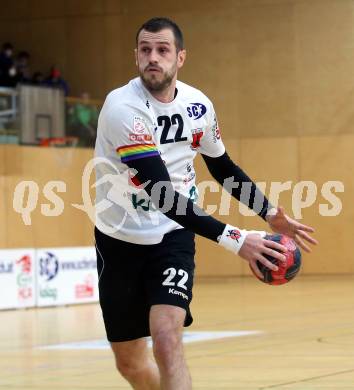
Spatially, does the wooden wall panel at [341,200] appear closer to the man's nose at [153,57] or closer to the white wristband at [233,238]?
the man's nose at [153,57]

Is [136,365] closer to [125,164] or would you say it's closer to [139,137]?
[125,164]

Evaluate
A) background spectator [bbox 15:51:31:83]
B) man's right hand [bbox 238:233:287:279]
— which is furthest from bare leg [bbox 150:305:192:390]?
background spectator [bbox 15:51:31:83]

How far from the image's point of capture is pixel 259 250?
5.24 meters

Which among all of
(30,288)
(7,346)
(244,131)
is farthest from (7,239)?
(7,346)

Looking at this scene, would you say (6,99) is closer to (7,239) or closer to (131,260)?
(7,239)

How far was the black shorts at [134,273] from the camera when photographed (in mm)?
6148

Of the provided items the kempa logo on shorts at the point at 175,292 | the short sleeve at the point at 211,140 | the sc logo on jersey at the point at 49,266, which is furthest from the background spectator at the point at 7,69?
the kempa logo on shorts at the point at 175,292

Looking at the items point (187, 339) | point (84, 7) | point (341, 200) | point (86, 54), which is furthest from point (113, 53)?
point (187, 339)

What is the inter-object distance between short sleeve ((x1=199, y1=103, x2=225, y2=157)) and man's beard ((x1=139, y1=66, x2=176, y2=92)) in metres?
0.49

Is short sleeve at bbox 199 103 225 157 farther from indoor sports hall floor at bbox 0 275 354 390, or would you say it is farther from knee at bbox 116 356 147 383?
indoor sports hall floor at bbox 0 275 354 390

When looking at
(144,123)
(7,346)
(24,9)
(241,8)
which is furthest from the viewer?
(24,9)

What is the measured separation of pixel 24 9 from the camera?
1164 inches

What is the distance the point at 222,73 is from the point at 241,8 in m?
1.74

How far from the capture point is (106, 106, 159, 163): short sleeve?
5.89 meters
